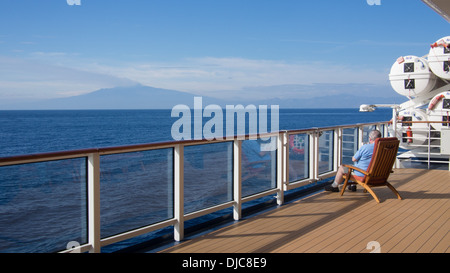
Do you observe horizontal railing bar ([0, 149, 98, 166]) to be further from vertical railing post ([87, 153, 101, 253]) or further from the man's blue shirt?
the man's blue shirt

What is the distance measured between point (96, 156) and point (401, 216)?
3555 mm

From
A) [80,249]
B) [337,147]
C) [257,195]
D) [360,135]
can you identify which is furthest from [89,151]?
[360,135]

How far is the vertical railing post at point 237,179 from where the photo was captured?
4.59 meters

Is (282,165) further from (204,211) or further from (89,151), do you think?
(89,151)

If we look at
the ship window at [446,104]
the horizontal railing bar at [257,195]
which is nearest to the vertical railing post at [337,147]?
the horizontal railing bar at [257,195]

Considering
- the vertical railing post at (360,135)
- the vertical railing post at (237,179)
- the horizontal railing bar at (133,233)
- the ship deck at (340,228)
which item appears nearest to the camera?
the horizontal railing bar at (133,233)

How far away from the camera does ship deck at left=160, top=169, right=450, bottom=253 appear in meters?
3.56

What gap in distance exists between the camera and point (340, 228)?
4.18 m

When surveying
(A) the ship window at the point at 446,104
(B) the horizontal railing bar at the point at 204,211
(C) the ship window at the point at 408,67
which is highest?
(C) the ship window at the point at 408,67

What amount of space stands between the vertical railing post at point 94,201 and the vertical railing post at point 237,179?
180 centimetres

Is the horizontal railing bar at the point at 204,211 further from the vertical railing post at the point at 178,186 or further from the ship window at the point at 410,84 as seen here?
the ship window at the point at 410,84

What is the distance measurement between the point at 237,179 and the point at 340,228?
4.05 feet

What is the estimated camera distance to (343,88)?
183 ft
